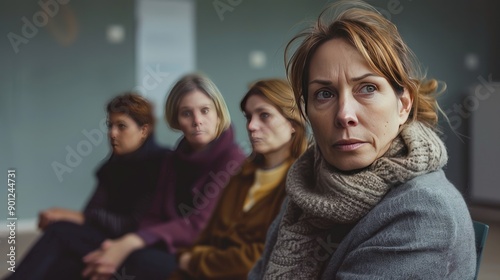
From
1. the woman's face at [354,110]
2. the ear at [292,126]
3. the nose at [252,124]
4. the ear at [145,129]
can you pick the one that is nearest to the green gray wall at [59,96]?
the ear at [145,129]

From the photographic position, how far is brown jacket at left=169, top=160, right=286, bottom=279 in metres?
2.17

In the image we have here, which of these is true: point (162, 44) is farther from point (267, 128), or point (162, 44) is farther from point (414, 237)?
point (414, 237)

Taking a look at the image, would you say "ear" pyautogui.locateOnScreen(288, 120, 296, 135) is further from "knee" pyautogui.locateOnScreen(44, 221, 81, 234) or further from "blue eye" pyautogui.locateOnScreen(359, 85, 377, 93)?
"blue eye" pyautogui.locateOnScreen(359, 85, 377, 93)

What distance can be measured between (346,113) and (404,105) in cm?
13

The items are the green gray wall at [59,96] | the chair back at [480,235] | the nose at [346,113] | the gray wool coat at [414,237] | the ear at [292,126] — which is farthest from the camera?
the green gray wall at [59,96]

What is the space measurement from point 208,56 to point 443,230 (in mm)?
1381

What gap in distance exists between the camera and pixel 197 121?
84.1 inches

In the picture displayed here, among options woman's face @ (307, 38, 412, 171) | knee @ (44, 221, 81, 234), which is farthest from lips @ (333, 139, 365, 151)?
knee @ (44, 221, 81, 234)

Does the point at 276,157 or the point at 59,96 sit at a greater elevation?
the point at 59,96

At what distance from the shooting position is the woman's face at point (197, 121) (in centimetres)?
214

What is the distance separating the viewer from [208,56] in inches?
90.8

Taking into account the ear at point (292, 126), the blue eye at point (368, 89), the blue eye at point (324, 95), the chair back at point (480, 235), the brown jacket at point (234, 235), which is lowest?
the brown jacket at point (234, 235)

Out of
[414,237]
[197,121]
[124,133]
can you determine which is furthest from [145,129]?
[414,237]

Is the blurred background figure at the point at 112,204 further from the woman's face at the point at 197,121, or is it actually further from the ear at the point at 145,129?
the woman's face at the point at 197,121
